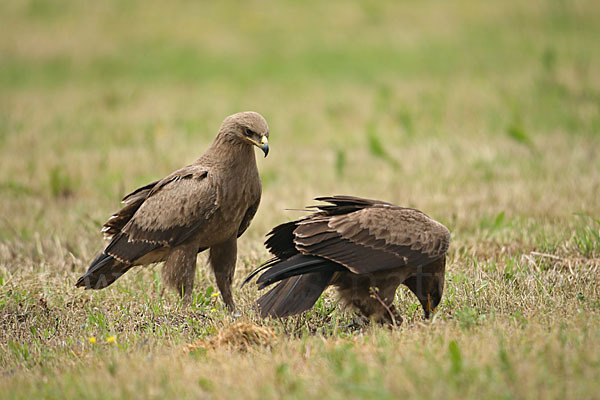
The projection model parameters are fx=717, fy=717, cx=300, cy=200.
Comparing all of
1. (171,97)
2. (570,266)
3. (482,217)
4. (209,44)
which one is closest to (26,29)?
(209,44)

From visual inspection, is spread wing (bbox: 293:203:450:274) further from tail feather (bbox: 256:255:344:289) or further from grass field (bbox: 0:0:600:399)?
grass field (bbox: 0:0:600:399)

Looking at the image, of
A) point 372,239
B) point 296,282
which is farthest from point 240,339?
point 372,239

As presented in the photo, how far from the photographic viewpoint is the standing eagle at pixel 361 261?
489cm

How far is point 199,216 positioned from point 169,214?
0.29 meters

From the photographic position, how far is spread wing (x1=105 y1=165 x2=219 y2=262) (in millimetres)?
5590

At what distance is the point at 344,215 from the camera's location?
17.1 feet

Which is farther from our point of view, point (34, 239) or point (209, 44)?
point (209, 44)

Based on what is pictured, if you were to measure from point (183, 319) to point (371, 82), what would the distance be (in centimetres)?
1165

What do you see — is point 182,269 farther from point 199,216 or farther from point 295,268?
point 295,268

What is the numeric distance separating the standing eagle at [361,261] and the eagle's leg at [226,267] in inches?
29.3

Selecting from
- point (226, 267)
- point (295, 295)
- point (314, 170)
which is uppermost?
point (295, 295)

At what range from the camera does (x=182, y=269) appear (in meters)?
5.77

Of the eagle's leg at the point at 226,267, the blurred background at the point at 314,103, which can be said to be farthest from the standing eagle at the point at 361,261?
the blurred background at the point at 314,103

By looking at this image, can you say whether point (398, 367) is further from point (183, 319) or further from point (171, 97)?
point (171, 97)
